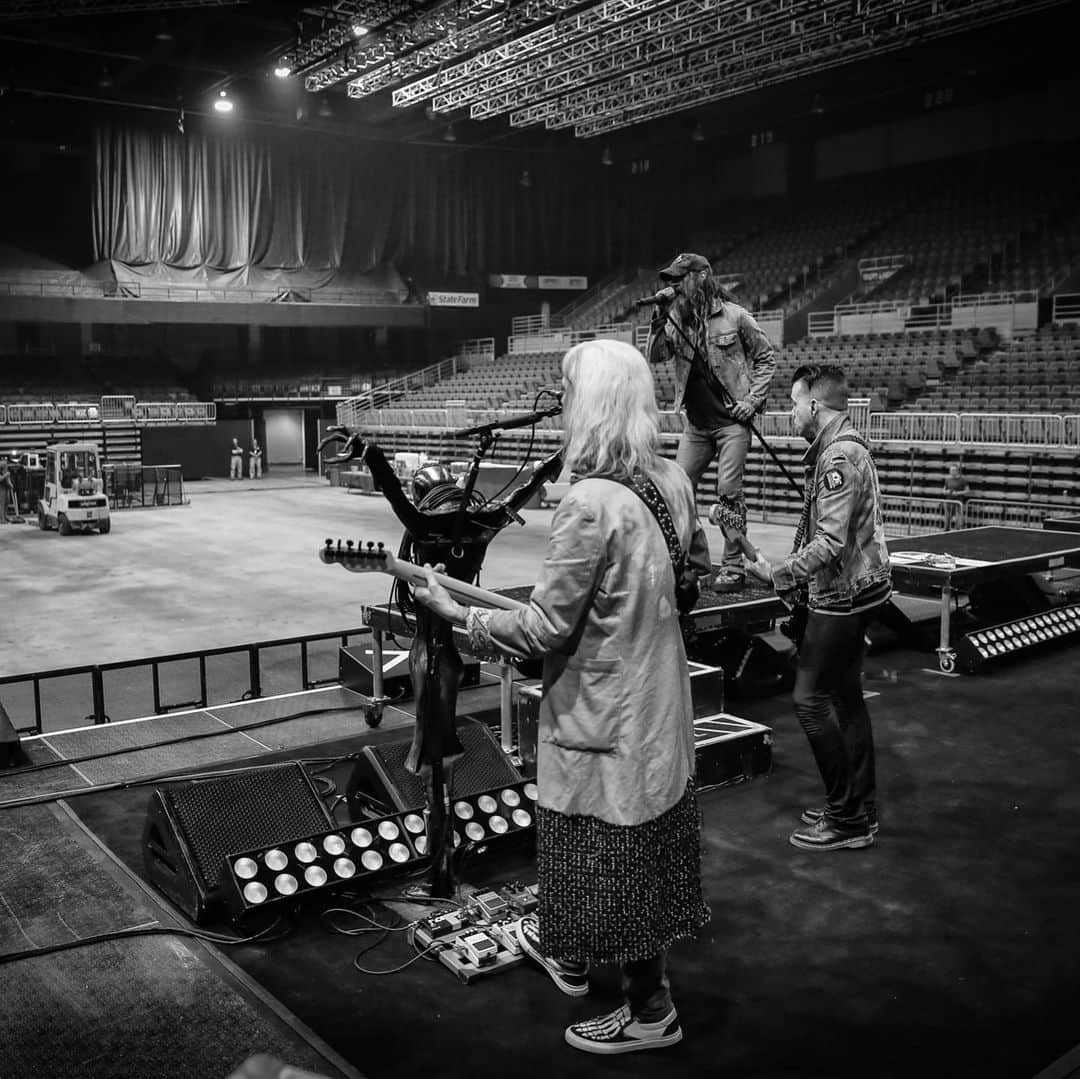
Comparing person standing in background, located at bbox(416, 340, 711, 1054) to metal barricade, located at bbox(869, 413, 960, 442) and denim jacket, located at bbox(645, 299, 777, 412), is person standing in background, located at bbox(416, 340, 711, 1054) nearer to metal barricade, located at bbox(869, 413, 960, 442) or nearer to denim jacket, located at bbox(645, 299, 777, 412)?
denim jacket, located at bbox(645, 299, 777, 412)

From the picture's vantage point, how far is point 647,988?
8.42ft

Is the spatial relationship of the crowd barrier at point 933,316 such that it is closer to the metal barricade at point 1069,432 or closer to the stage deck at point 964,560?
the metal barricade at point 1069,432

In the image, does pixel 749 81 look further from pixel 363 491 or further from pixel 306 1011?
pixel 306 1011

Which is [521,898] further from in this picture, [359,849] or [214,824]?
[214,824]

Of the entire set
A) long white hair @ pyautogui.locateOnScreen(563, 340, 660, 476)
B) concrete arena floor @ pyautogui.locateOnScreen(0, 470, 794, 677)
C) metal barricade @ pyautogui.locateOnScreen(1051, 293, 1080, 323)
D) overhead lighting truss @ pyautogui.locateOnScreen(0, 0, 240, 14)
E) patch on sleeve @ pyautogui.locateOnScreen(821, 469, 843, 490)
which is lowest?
concrete arena floor @ pyautogui.locateOnScreen(0, 470, 794, 677)

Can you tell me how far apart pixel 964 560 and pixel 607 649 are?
17.4 feet

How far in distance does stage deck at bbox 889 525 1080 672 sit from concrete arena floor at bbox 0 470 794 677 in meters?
4.46

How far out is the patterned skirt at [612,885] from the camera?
2377mm

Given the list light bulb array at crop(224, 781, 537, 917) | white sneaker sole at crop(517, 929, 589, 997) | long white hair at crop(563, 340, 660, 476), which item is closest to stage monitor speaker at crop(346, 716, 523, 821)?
light bulb array at crop(224, 781, 537, 917)

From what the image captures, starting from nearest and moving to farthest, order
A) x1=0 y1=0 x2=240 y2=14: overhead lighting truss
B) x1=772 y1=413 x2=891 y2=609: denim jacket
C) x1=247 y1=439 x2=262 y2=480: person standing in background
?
x1=772 y1=413 x2=891 y2=609: denim jacket → x1=0 y1=0 x2=240 y2=14: overhead lighting truss → x1=247 y1=439 x2=262 y2=480: person standing in background

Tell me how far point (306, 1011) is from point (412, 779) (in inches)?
46.8

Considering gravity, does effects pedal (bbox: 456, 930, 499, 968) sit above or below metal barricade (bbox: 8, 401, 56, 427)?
below

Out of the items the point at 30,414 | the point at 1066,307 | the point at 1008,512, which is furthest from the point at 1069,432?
the point at 30,414

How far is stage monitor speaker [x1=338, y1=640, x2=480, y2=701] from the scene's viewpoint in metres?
5.87
